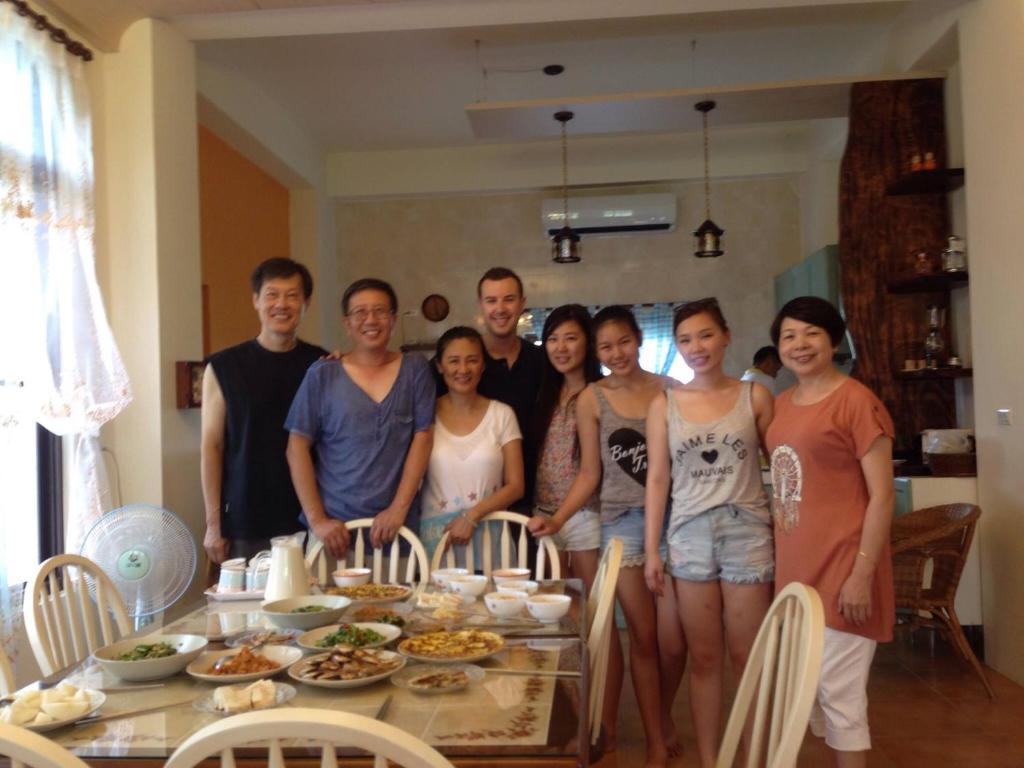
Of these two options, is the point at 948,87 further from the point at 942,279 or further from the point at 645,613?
the point at 645,613

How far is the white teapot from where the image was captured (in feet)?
6.82

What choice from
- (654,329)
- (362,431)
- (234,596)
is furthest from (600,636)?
(654,329)

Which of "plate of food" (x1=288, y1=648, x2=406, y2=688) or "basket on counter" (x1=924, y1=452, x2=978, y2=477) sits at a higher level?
"basket on counter" (x1=924, y1=452, x2=978, y2=477)

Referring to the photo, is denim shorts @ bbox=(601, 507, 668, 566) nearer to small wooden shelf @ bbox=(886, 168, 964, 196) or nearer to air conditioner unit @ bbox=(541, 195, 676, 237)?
small wooden shelf @ bbox=(886, 168, 964, 196)

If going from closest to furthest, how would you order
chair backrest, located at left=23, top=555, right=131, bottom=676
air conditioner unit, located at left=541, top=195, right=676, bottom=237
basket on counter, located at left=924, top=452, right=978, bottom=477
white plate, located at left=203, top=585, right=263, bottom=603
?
chair backrest, located at left=23, top=555, right=131, bottom=676 → white plate, located at left=203, top=585, right=263, bottom=603 → basket on counter, located at left=924, top=452, right=978, bottom=477 → air conditioner unit, located at left=541, top=195, right=676, bottom=237

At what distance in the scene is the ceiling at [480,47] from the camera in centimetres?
370

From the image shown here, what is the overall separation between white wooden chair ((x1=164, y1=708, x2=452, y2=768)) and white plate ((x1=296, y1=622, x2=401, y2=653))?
30.8 inches

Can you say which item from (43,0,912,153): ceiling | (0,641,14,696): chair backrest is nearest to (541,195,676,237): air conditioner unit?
(43,0,912,153): ceiling

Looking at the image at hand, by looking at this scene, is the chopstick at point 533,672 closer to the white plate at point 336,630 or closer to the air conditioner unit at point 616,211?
the white plate at point 336,630

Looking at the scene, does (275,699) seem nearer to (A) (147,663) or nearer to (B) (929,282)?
(A) (147,663)

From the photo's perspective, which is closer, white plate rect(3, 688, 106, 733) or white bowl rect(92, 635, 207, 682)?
white plate rect(3, 688, 106, 733)

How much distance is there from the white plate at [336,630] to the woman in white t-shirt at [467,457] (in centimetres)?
85

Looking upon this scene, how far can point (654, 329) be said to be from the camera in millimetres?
7109

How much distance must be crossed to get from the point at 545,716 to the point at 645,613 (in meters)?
1.43
